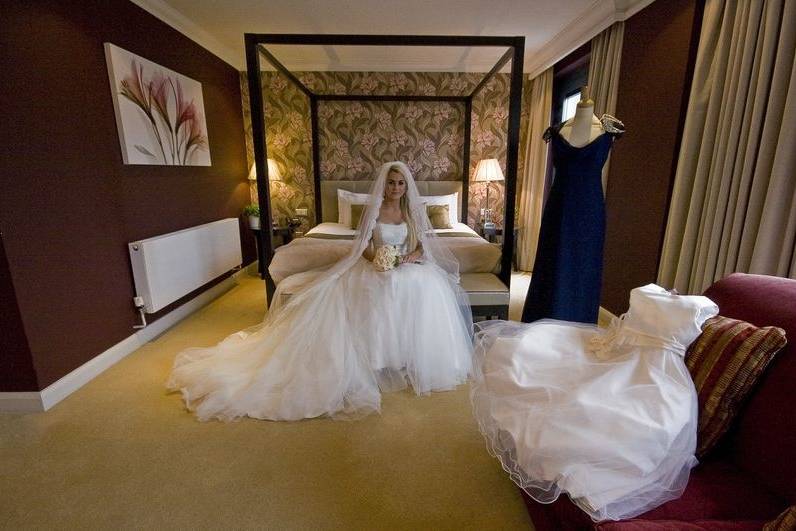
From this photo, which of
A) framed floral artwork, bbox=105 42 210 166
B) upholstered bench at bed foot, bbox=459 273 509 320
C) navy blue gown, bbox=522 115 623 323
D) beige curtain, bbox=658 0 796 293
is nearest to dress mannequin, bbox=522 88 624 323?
navy blue gown, bbox=522 115 623 323

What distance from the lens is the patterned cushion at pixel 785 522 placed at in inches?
31.2

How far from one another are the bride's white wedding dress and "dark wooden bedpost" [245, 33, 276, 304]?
197 centimetres

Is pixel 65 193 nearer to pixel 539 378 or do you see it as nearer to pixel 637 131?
pixel 539 378

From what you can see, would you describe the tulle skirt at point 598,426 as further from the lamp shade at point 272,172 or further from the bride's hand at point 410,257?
the lamp shade at point 272,172

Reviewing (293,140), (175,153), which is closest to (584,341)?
(175,153)

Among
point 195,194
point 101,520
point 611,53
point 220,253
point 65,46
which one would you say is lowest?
point 101,520

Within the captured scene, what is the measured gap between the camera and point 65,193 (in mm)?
2256

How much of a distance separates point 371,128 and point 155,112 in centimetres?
243

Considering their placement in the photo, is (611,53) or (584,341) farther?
(611,53)

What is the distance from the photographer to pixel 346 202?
4488 millimetres

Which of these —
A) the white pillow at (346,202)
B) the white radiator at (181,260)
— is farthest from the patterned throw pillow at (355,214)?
the white radiator at (181,260)

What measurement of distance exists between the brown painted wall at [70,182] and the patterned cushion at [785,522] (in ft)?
9.85

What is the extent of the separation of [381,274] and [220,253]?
91.3 inches

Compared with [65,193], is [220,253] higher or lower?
lower
